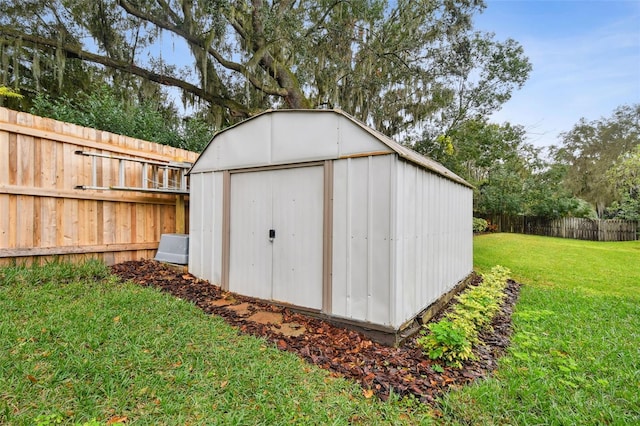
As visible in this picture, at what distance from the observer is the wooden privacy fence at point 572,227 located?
1532cm

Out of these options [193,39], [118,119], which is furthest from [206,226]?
[193,39]

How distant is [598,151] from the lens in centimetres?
2205

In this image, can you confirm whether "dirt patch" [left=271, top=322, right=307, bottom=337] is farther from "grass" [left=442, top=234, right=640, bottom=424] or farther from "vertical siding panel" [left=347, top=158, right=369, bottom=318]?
"grass" [left=442, top=234, right=640, bottom=424]

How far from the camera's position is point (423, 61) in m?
9.54

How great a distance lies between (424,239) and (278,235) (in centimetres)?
183

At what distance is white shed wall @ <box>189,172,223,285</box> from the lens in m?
4.43

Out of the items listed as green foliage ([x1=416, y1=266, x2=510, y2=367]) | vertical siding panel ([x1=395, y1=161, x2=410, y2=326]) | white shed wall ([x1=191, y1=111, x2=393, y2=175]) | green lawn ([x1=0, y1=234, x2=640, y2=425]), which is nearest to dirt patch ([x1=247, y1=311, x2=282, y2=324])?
green lawn ([x1=0, y1=234, x2=640, y2=425])

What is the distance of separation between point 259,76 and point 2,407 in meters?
8.73

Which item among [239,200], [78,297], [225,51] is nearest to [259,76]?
Answer: [225,51]

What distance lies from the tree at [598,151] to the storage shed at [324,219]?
22.3 meters

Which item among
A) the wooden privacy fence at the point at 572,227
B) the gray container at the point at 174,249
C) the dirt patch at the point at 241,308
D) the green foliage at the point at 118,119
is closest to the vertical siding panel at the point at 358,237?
the dirt patch at the point at 241,308

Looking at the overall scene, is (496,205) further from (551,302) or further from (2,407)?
(2,407)

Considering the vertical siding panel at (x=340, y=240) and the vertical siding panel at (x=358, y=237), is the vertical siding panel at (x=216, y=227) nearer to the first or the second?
the vertical siding panel at (x=340, y=240)

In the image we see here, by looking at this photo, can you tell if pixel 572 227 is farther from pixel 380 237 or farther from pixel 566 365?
pixel 380 237
